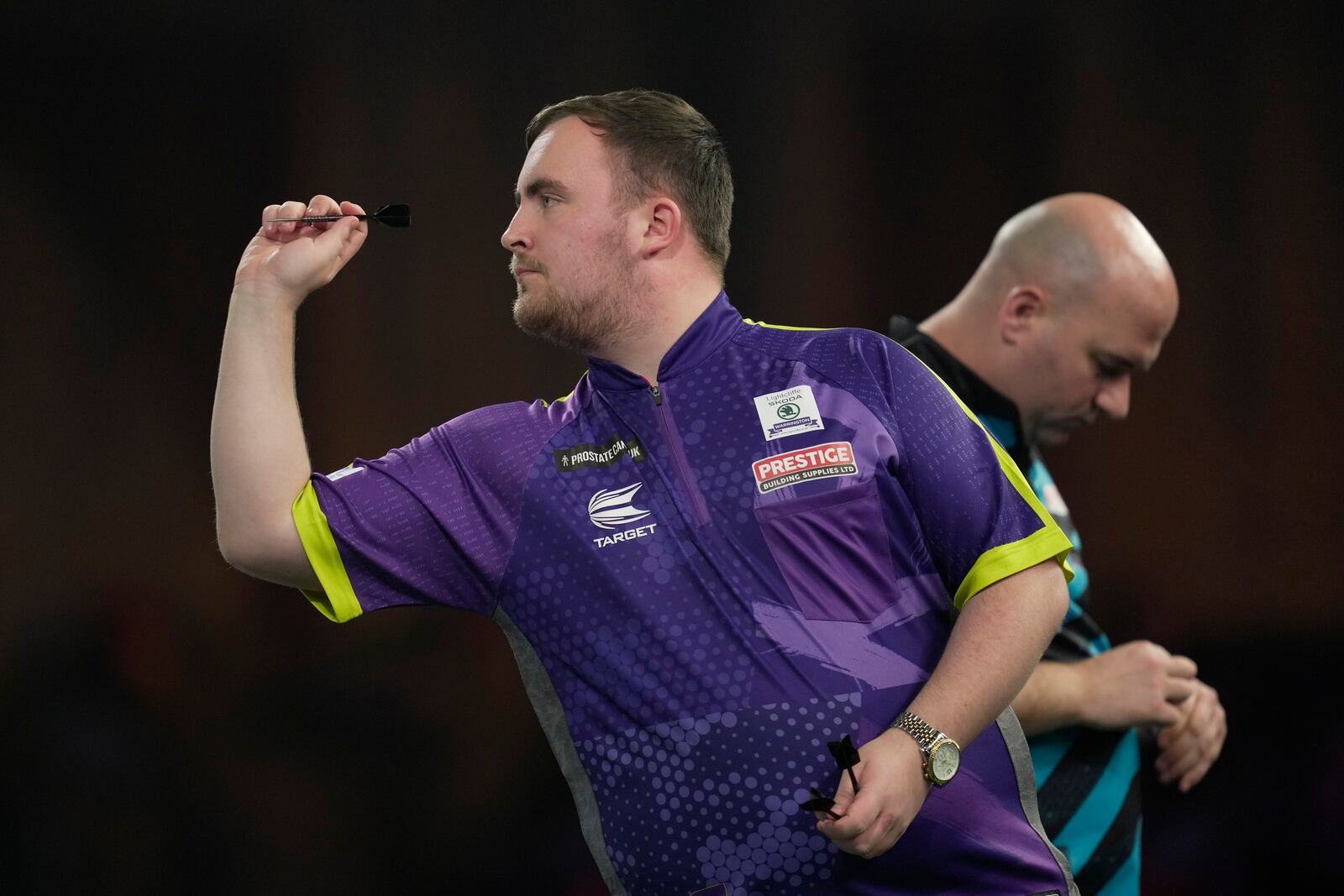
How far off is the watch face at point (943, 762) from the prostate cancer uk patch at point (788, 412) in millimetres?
358

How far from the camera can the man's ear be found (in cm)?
164

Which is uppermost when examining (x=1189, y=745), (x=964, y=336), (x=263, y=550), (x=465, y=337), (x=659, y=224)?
(x=659, y=224)

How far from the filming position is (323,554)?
58.7 inches

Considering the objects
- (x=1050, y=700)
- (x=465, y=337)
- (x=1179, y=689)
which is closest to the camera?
(x=1050, y=700)

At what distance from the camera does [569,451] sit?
1.57 m

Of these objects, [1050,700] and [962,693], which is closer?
[962,693]

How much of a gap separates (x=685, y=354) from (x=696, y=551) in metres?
0.24

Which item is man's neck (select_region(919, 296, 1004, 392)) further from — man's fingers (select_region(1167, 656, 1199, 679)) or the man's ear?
the man's ear

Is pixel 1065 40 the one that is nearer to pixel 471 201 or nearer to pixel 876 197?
pixel 876 197

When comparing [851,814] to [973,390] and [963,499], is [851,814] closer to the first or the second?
[963,499]

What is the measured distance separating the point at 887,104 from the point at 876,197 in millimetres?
246

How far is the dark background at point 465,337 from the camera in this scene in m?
3.19

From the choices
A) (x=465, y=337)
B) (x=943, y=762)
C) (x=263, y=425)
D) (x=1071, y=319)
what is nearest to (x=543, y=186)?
(x=263, y=425)

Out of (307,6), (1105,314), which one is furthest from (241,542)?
(307,6)
